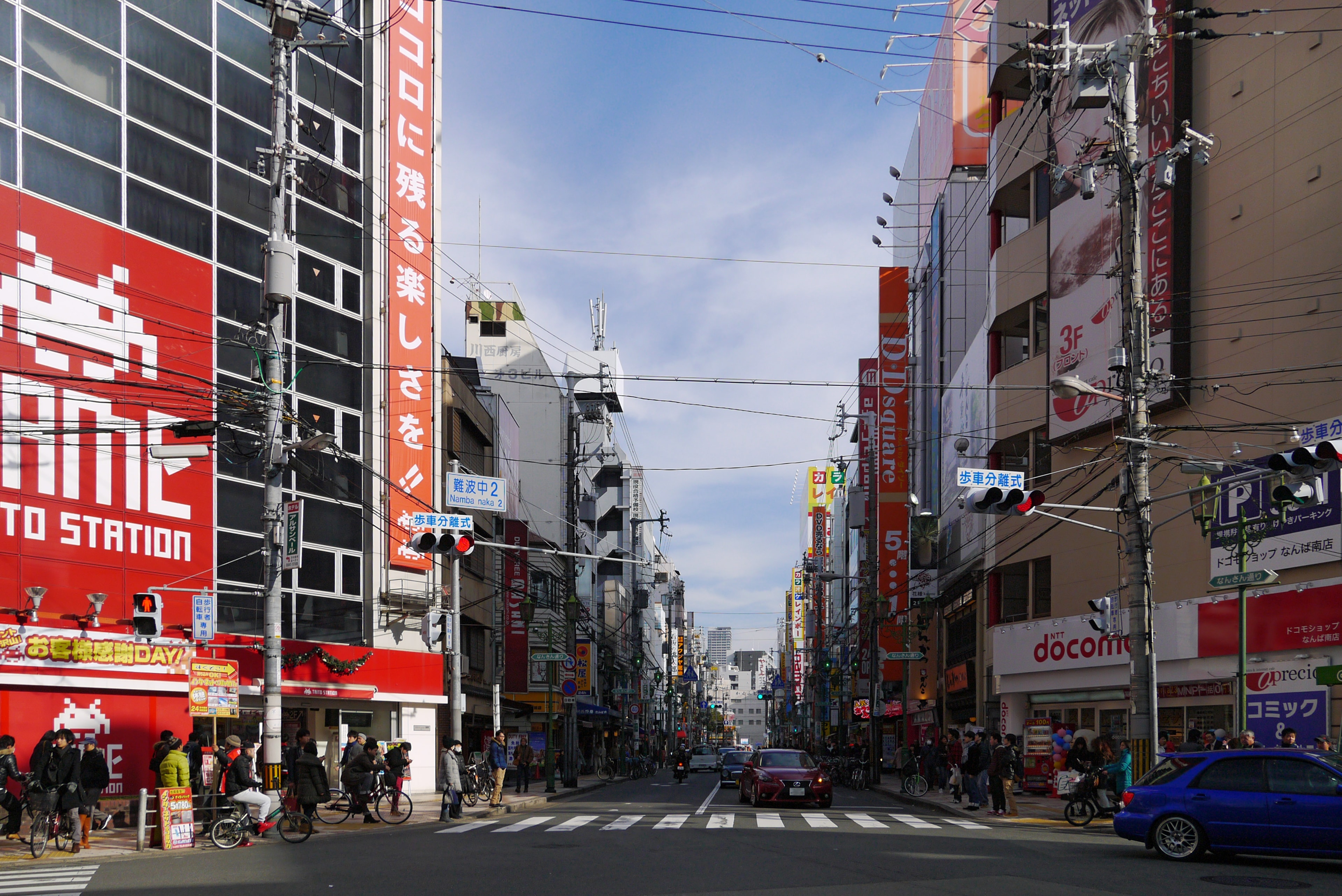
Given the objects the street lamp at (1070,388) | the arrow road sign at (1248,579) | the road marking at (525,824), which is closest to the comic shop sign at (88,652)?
the road marking at (525,824)

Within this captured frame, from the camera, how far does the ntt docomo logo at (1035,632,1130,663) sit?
110 ft

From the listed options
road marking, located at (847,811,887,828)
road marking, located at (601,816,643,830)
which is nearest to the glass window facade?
road marking, located at (601,816,643,830)

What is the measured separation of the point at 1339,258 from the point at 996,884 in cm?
1810

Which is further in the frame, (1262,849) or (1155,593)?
(1155,593)

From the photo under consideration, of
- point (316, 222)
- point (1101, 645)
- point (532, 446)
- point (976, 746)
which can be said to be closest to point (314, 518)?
point (316, 222)

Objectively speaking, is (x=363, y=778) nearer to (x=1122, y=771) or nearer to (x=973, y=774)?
(x=973, y=774)

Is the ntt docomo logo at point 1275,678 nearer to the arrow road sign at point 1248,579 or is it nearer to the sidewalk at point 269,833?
the arrow road sign at point 1248,579

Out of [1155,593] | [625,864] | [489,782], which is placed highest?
[1155,593]

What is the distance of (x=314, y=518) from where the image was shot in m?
35.1

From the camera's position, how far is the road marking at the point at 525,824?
22.2 m

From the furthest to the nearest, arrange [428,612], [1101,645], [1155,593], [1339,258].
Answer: [428,612] < [1101,645] < [1155,593] < [1339,258]

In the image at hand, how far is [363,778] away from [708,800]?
12.4m

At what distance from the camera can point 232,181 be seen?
32781mm

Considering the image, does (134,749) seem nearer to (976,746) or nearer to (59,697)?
(59,697)
